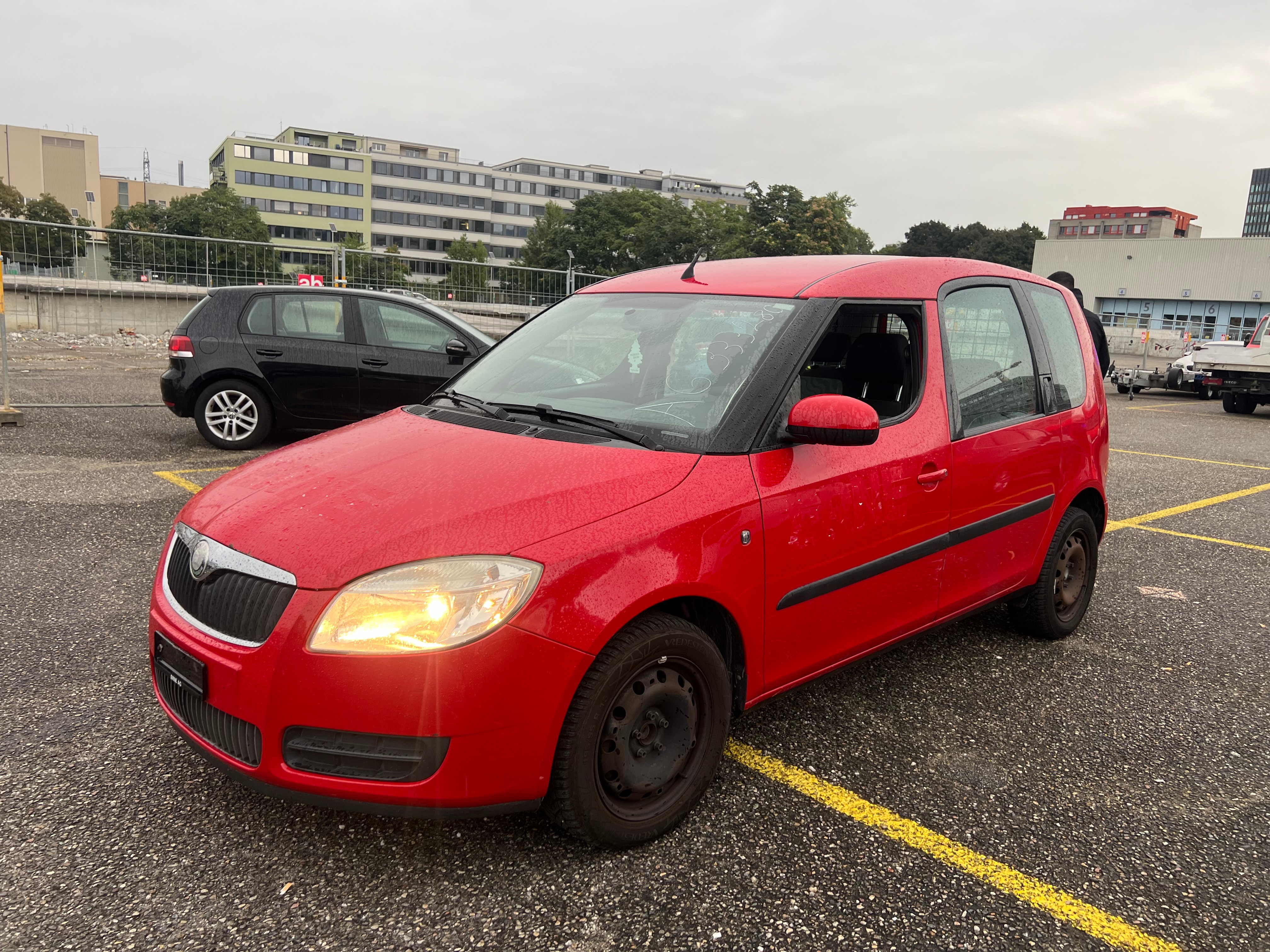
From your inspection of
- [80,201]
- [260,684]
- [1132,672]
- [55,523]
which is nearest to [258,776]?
[260,684]

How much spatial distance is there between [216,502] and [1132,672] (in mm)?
3776

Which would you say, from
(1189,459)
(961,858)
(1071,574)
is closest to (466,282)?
(1189,459)

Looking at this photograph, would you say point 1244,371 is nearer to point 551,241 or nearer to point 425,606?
point 425,606

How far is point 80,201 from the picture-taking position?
4535 inches

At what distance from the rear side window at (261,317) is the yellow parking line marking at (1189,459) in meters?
9.77

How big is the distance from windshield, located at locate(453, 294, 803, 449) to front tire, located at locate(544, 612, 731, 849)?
602 millimetres

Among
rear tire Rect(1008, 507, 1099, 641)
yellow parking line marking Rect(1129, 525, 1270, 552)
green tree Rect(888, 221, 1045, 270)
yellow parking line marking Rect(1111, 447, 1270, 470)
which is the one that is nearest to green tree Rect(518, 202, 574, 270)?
green tree Rect(888, 221, 1045, 270)

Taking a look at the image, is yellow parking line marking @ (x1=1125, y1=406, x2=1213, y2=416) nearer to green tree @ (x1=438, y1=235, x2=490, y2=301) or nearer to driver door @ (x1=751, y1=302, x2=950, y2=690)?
green tree @ (x1=438, y1=235, x2=490, y2=301)

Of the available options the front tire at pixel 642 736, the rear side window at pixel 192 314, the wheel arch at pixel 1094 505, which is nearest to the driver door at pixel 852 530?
the front tire at pixel 642 736

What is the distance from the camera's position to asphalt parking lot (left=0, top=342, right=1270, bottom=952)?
2168mm

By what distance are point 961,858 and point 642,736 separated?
38.3 inches

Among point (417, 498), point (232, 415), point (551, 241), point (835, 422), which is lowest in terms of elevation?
point (232, 415)

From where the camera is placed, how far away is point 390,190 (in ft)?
347

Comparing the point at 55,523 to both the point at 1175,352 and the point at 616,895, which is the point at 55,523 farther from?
the point at 1175,352
